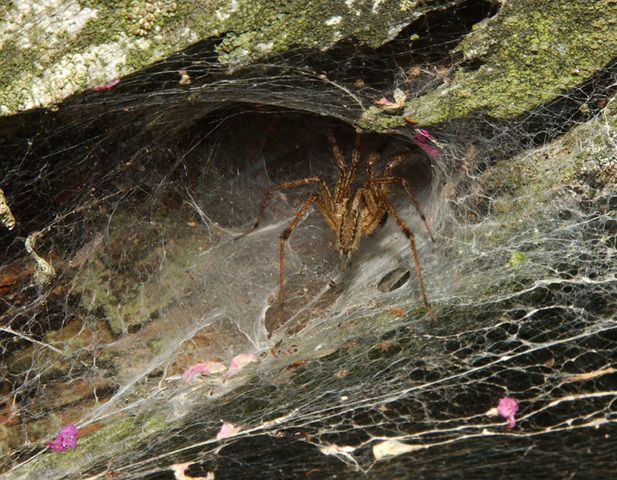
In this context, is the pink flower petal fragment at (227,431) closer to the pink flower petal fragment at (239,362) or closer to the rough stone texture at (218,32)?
the pink flower petal fragment at (239,362)

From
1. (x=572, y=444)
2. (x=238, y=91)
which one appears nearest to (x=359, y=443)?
(x=572, y=444)

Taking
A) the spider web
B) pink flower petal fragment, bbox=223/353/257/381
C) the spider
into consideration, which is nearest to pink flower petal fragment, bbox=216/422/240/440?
the spider web

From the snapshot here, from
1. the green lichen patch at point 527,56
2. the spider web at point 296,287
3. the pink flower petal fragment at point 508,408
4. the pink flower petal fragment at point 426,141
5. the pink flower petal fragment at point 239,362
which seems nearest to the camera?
the pink flower petal fragment at point 508,408

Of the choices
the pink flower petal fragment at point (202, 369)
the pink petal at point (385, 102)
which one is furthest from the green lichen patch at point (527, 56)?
the pink flower petal fragment at point (202, 369)

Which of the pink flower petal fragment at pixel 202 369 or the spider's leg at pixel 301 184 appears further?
the spider's leg at pixel 301 184

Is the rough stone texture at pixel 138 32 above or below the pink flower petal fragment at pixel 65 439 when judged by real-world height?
above

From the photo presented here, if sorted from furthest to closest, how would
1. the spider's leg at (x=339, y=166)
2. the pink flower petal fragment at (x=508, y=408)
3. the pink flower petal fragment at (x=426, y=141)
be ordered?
1. the spider's leg at (x=339, y=166)
2. the pink flower petal fragment at (x=426, y=141)
3. the pink flower petal fragment at (x=508, y=408)
